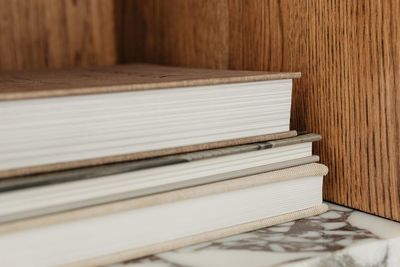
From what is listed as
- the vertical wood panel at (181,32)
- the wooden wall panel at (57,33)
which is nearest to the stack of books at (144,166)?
the vertical wood panel at (181,32)

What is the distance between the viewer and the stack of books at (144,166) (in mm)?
470

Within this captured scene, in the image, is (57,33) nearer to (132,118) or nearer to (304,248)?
(132,118)

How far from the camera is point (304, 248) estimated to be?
0.52 metres

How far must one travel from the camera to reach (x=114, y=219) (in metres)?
0.50

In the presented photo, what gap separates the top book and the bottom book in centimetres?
4

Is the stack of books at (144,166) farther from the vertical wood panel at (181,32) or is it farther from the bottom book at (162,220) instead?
the vertical wood panel at (181,32)

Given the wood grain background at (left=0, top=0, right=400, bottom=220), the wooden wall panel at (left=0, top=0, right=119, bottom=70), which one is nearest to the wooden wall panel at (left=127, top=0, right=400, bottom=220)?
the wood grain background at (left=0, top=0, right=400, bottom=220)

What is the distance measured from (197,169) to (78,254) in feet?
0.44

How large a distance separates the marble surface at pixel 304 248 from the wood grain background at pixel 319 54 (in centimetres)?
4

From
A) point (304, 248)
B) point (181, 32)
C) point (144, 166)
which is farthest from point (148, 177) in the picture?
point (181, 32)

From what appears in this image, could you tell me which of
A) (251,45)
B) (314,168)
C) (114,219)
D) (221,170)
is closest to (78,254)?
(114,219)

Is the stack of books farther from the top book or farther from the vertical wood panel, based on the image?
the vertical wood panel

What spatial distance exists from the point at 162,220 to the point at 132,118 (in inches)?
3.8

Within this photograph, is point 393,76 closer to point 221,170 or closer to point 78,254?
point 221,170
